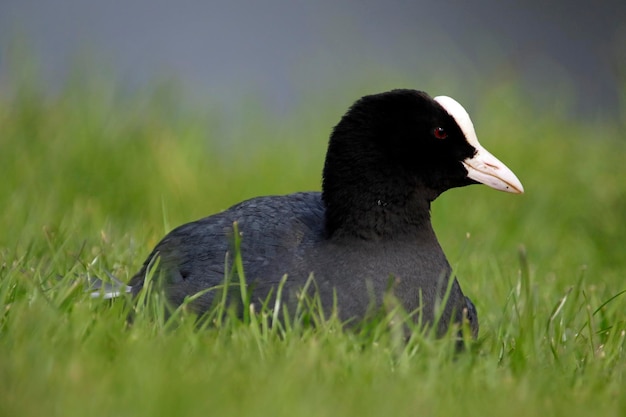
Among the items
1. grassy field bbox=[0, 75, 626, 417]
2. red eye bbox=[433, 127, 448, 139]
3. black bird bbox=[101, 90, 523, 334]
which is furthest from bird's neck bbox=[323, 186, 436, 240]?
grassy field bbox=[0, 75, 626, 417]

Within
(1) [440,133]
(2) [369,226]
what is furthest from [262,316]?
(1) [440,133]

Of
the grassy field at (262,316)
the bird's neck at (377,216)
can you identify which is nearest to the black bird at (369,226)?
the bird's neck at (377,216)

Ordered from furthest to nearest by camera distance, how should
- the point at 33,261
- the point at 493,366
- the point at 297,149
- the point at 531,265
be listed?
the point at 297,149 < the point at 531,265 < the point at 33,261 < the point at 493,366

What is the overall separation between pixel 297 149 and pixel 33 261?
265cm

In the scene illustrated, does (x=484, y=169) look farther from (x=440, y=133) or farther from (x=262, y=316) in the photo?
(x=262, y=316)

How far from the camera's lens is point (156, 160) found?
5605 millimetres

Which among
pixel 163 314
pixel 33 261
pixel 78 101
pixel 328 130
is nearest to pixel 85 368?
pixel 163 314

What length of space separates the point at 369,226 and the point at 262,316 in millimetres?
581

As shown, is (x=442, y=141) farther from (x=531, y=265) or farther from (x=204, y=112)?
(x=204, y=112)

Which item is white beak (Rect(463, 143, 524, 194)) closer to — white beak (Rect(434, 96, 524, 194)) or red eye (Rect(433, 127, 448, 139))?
white beak (Rect(434, 96, 524, 194))

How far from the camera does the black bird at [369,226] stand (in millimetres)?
3307

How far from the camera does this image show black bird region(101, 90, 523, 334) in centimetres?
331

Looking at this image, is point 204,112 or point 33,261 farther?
point 204,112

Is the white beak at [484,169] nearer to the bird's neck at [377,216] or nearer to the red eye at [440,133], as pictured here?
the red eye at [440,133]
